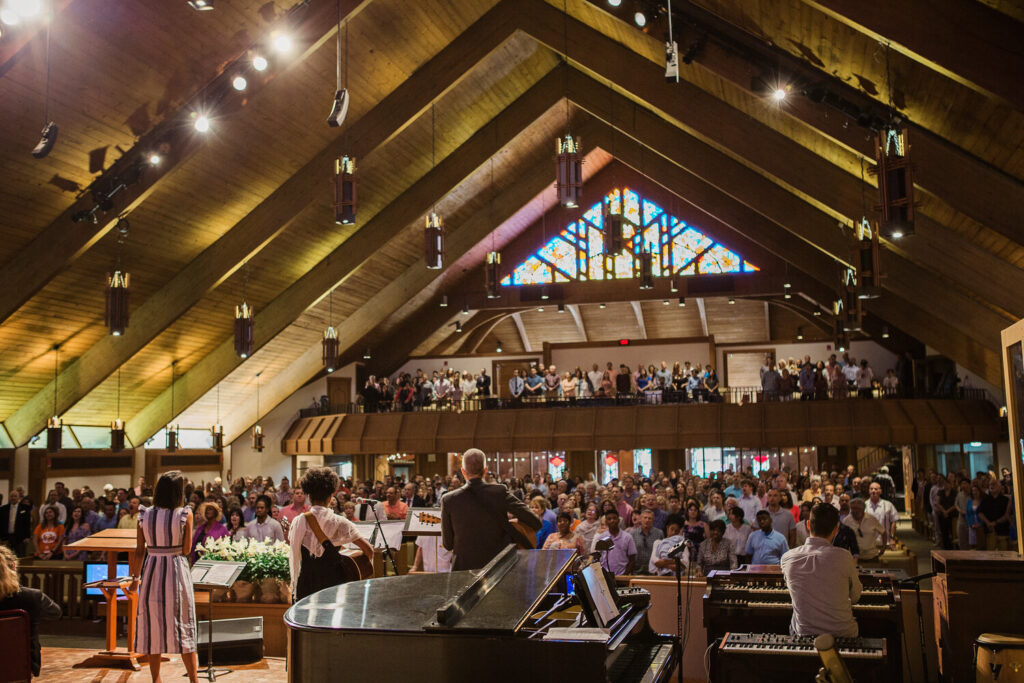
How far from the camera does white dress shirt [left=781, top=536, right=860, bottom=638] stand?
14.9 ft

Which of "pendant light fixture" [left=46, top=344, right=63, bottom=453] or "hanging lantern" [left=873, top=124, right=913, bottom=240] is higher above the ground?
"hanging lantern" [left=873, top=124, right=913, bottom=240]

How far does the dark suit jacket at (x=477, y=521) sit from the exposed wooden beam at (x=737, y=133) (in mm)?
7650

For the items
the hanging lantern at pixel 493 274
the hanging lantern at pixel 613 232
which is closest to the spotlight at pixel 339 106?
the hanging lantern at pixel 613 232

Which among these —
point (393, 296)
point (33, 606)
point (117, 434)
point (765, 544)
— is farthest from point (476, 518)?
point (393, 296)

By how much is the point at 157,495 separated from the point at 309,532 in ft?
4.35

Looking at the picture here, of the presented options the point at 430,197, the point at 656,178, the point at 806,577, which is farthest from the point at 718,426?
the point at 806,577

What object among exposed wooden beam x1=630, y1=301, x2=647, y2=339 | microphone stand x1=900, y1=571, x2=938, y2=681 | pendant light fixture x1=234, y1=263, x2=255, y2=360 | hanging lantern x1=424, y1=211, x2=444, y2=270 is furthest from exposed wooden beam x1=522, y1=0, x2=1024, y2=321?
exposed wooden beam x1=630, y1=301, x2=647, y2=339

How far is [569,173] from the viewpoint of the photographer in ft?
33.7

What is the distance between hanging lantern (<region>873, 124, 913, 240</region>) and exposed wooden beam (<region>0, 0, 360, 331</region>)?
601cm

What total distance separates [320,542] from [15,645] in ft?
4.80

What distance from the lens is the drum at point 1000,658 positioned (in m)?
4.68

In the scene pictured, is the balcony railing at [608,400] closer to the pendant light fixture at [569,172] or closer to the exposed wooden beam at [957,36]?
the pendant light fixture at [569,172]

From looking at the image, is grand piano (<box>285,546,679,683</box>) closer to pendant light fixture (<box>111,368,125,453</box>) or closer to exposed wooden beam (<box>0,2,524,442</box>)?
exposed wooden beam (<box>0,2,524,442</box>)

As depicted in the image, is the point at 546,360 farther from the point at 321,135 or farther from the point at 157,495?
the point at 157,495
